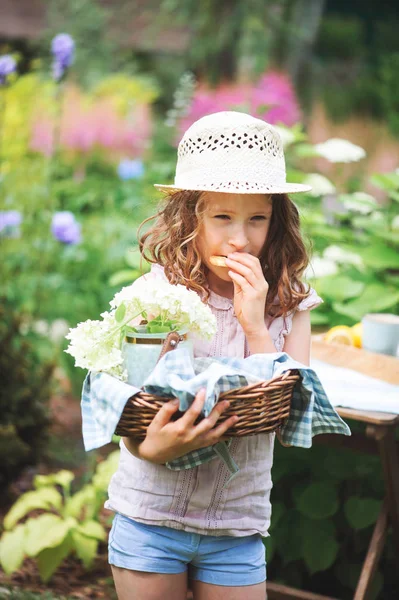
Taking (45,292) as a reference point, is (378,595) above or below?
below

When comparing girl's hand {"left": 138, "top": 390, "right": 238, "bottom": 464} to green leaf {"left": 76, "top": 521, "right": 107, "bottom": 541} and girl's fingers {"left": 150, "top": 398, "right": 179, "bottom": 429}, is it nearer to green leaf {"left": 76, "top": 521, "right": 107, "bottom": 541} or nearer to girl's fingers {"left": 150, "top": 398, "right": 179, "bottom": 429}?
girl's fingers {"left": 150, "top": 398, "right": 179, "bottom": 429}

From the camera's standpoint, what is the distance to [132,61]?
11758 mm

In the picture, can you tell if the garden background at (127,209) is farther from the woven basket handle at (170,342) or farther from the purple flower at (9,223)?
the woven basket handle at (170,342)

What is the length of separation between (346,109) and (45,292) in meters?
7.23

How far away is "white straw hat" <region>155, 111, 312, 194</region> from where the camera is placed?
186cm

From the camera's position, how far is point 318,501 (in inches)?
121

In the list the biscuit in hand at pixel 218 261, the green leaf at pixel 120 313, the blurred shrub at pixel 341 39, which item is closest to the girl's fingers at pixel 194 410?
the green leaf at pixel 120 313

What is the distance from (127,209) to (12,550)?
3.68 m

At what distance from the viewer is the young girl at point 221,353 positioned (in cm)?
188

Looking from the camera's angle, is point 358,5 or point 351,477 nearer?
point 351,477

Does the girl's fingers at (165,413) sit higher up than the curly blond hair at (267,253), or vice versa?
the curly blond hair at (267,253)

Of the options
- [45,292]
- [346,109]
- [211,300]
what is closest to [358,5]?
[346,109]

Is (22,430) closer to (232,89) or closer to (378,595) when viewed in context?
(378,595)

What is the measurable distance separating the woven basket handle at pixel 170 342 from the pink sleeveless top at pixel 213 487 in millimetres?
234
